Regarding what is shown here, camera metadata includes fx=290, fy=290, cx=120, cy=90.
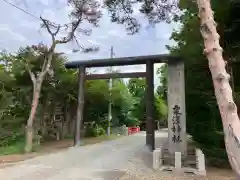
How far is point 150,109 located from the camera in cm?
1312

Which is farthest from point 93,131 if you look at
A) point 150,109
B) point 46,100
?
point 150,109

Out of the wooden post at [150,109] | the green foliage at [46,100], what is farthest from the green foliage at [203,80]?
the green foliage at [46,100]

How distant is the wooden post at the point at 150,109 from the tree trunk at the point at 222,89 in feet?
32.9

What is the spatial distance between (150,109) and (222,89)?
10464mm

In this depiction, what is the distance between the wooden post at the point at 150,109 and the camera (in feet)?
42.4

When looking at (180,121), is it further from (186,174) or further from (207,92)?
(186,174)

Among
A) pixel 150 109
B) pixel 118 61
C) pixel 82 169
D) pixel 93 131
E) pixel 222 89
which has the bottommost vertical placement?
pixel 82 169

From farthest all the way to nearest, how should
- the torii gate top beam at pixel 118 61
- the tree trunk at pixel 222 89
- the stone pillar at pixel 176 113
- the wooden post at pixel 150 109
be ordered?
the torii gate top beam at pixel 118 61 → the wooden post at pixel 150 109 → the stone pillar at pixel 176 113 → the tree trunk at pixel 222 89

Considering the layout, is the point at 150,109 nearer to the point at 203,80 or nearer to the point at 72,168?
the point at 203,80

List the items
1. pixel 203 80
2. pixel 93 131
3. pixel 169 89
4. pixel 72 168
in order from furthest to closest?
pixel 93 131
pixel 203 80
pixel 169 89
pixel 72 168

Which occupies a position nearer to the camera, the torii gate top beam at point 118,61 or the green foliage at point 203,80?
the green foliage at point 203,80

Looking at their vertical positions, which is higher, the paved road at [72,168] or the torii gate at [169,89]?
the torii gate at [169,89]

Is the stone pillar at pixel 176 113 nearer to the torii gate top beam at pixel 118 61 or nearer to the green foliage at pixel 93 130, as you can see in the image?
the torii gate top beam at pixel 118 61

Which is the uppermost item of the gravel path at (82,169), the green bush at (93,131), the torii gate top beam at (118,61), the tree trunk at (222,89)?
the torii gate top beam at (118,61)
